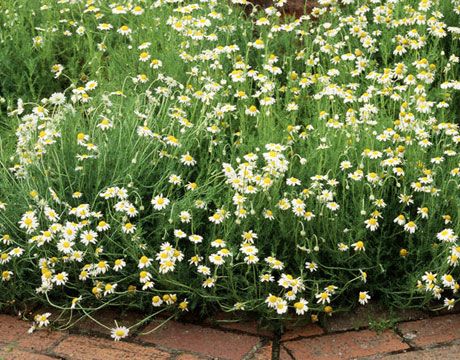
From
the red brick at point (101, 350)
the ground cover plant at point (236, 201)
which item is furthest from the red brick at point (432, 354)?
the red brick at point (101, 350)

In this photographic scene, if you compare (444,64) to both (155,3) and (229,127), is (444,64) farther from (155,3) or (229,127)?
(155,3)

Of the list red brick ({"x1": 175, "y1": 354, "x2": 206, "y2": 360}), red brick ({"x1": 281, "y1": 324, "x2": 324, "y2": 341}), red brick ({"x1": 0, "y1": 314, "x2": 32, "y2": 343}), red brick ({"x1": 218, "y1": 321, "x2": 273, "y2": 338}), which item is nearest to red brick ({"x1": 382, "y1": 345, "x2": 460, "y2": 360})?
red brick ({"x1": 281, "y1": 324, "x2": 324, "y2": 341})

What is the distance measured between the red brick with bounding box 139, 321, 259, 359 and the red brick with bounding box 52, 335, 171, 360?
8cm

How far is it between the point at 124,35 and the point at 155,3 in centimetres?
31

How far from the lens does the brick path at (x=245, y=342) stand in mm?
3461

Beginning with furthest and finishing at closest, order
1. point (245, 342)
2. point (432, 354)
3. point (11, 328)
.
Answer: point (11, 328)
point (245, 342)
point (432, 354)

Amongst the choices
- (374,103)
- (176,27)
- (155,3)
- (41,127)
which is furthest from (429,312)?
(155,3)

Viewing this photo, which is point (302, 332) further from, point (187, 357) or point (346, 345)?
point (187, 357)

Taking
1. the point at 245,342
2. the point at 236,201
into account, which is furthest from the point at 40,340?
the point at 236,201

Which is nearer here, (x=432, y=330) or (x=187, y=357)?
(x=187, y=357)

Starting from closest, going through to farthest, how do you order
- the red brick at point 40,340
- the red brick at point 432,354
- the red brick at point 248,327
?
the red brick at point 432,354 < the red brick at point 40,340 < the red brick at point 248,327

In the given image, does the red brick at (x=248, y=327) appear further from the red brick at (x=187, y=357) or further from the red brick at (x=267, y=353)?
the red brick at (x=187, y=357)

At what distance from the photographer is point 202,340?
11.8 ft

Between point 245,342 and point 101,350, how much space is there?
591 millimetres
